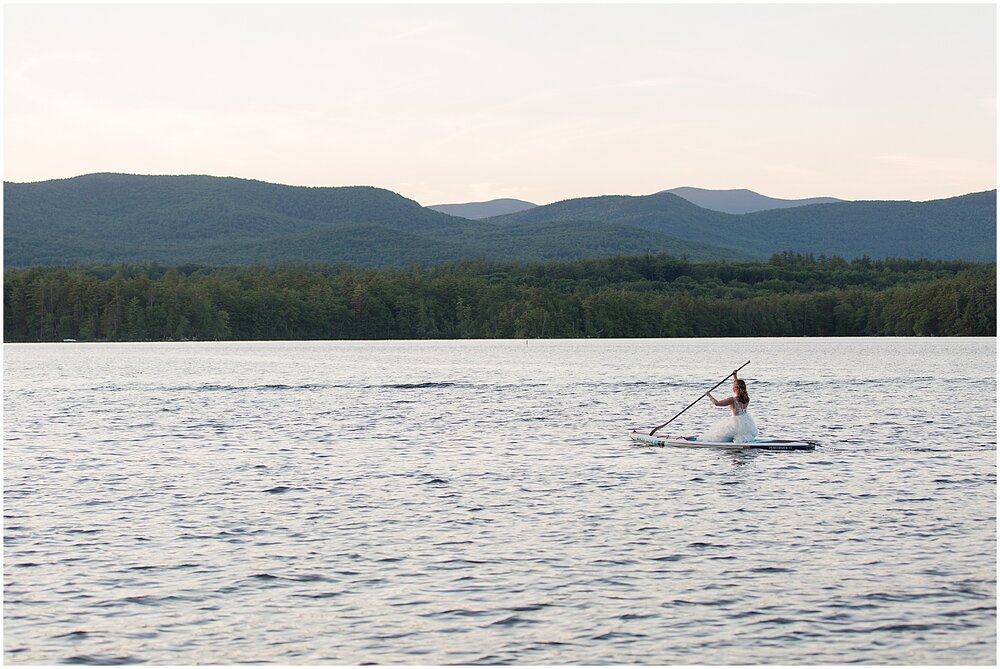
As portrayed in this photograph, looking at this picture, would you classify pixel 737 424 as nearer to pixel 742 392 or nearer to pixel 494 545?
pixel 742 392

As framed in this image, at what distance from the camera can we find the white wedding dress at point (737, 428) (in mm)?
38188

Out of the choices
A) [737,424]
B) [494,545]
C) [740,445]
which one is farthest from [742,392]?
[494,545]

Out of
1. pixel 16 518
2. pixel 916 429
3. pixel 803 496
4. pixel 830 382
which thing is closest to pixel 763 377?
pixel 830 382

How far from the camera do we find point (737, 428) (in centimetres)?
3819

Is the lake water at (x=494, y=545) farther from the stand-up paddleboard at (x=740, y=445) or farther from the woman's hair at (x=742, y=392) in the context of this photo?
the woman's hair at (x=742, y=392)

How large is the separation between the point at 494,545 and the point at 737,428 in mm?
17093

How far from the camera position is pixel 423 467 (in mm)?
34875

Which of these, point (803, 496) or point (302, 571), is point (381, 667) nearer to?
point (302, 571)

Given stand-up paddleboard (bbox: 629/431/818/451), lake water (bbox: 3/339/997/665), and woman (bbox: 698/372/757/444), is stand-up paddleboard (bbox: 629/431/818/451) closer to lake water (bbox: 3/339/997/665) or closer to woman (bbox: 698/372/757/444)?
woman (bbox: 698/372/757/444)

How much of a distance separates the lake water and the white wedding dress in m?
0.78

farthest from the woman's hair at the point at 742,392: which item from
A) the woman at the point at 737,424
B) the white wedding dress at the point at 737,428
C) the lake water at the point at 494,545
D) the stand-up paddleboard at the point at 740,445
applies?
the lake water at the point at 494,545

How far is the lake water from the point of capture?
16781 millimetres

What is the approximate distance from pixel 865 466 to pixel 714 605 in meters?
17.2

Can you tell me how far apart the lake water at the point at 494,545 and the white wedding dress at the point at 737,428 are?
78 cm
